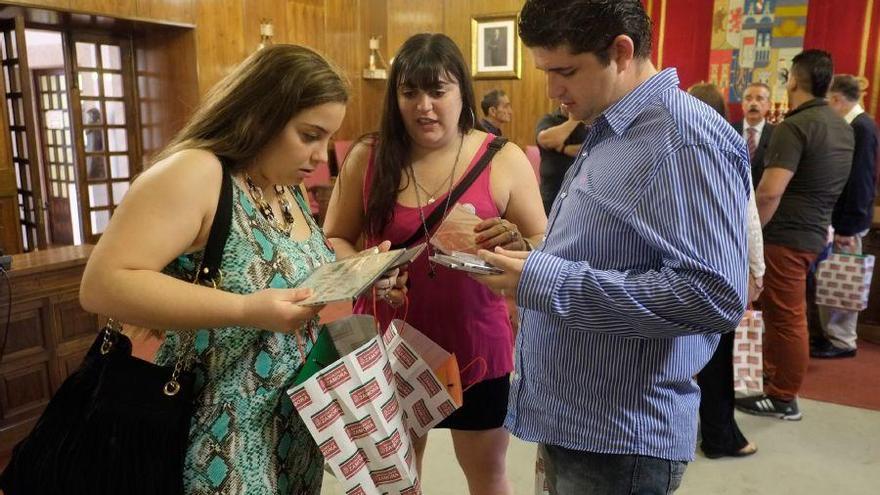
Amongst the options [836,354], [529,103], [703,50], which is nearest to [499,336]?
[836,354]

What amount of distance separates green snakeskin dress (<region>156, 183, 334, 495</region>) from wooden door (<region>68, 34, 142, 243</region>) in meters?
5.70

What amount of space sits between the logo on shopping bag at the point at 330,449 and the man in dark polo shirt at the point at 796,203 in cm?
258

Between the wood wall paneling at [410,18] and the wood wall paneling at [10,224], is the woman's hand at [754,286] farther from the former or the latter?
the wood wall paneling at [410,18]

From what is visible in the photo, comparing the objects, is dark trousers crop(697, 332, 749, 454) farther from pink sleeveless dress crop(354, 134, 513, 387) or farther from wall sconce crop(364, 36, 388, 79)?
wall sconce crop(364, 36, 388, 79)

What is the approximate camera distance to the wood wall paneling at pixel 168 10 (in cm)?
614

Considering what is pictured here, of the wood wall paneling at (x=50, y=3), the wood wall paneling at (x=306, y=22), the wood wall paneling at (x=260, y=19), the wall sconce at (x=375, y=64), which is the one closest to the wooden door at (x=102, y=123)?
the wood wall paneling at (x=50, y=3)

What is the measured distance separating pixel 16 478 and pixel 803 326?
10.8 ft

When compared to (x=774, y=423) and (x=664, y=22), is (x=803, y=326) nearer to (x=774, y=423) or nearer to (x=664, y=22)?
(x=774, y=423)

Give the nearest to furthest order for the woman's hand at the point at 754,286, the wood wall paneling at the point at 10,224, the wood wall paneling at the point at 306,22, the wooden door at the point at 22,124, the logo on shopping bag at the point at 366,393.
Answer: the logo on shopping bag at the point at 366,393 → the woman's hand at the point at 754,286 → the wooden door at the point at 22,124 → the wood wall paneling at the point at 10,224 → the wood wall paneling at the point at 306,22

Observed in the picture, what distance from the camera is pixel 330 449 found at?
1264mm

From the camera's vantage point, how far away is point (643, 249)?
111 centimetres

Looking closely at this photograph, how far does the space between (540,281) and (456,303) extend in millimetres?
706

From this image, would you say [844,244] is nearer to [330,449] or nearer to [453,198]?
[453,198]

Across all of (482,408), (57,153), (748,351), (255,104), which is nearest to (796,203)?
(748,351)
